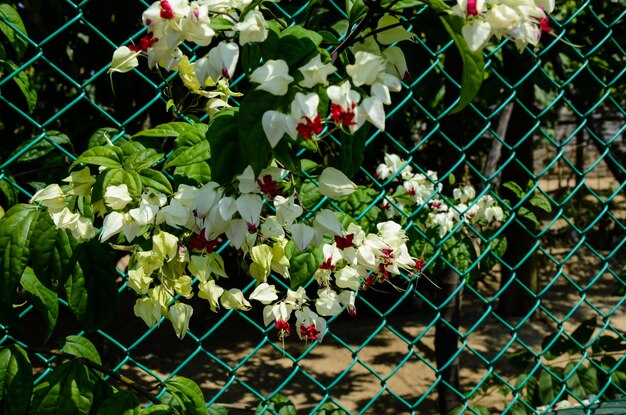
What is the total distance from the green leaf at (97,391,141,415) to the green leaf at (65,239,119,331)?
0.13 meters

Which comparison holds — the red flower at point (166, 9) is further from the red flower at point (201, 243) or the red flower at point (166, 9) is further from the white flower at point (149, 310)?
the white flower at point (149, 310)

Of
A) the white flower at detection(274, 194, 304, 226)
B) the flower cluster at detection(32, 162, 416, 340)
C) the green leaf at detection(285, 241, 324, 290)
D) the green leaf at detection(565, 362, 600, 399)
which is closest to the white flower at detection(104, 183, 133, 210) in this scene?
the flower cluster at detection(32, 162, 416, 340)

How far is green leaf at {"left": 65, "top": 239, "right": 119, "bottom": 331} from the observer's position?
49.6 inches

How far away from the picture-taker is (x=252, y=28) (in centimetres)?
88

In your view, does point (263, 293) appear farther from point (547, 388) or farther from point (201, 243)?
point (547, 388)

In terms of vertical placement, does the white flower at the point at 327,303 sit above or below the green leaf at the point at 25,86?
below

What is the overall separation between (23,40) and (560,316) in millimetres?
4774

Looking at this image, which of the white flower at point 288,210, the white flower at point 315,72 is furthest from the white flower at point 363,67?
the white flower at point 288,210

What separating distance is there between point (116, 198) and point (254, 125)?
0.82 feet

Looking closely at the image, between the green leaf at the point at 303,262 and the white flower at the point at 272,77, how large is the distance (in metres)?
0.56

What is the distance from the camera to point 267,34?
3.04 ft

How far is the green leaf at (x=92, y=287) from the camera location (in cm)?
126

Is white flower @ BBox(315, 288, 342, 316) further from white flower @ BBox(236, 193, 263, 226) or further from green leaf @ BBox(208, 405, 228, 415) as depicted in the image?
green leaf @ BBox(208, 405, 228, 415)

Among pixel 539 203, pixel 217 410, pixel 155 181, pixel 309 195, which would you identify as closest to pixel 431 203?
pixel 539 203
